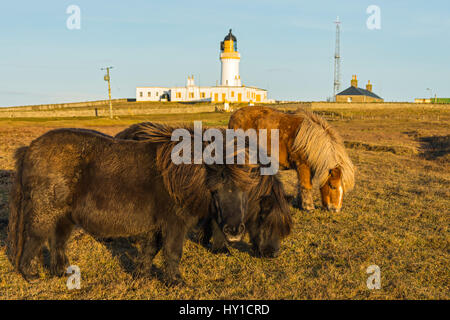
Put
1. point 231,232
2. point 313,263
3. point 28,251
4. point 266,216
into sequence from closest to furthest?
point 231,232 < point 28,251 < point 266,216 < point 313,263

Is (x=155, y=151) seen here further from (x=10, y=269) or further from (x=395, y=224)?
(x=395, y=224)

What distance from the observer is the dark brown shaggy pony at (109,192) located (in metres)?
4.25

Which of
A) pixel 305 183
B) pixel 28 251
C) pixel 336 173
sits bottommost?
pixel 28 251

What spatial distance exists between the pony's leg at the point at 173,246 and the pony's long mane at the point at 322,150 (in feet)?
A: 12.5

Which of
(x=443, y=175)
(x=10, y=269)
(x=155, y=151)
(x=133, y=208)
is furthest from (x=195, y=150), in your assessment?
(x=443, y=175)

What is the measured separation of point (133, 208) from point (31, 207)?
1265mm

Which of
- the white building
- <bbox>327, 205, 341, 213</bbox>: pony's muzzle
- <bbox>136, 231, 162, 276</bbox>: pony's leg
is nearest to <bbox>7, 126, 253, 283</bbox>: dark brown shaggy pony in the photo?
<bbox>136, 231, 162, 276</bbox>: pony's leg

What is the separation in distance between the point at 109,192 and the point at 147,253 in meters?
0.99

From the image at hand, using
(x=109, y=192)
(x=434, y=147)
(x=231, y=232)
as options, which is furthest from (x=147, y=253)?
(x=434, y=147)

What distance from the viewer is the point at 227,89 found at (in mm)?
90438

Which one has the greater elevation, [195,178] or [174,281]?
[195,178]

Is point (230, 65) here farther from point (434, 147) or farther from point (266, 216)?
point (266, 216)

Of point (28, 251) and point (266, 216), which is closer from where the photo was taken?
point (28, 251)

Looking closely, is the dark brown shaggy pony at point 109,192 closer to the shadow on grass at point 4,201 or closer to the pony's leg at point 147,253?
the pony's leg at point 147,253
